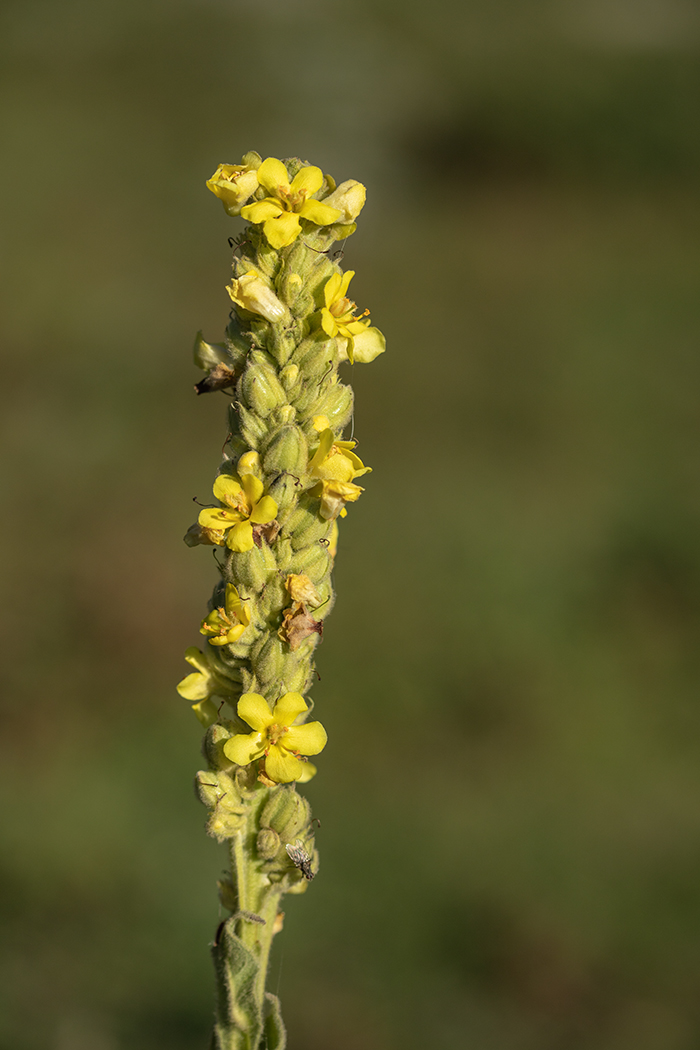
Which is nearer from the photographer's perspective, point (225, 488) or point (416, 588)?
point (225, 488)

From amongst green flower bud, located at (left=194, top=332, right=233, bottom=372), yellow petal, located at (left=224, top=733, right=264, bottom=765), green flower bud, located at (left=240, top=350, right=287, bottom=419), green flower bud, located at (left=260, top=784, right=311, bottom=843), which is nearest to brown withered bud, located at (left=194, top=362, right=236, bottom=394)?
green flower bud, located at (left=194, top=332, right=233, bottom=372)

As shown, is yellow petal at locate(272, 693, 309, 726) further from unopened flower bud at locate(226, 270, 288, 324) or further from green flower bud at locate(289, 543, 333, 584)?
unopened flower bud at locate(226, 270, 288, 324)

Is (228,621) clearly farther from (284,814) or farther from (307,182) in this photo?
(307,182)

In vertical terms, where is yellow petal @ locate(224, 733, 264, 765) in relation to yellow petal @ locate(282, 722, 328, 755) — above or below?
below

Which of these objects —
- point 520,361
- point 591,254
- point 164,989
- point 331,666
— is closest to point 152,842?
point 164,989

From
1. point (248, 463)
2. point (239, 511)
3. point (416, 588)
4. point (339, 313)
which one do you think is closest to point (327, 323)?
point (339, 313)
